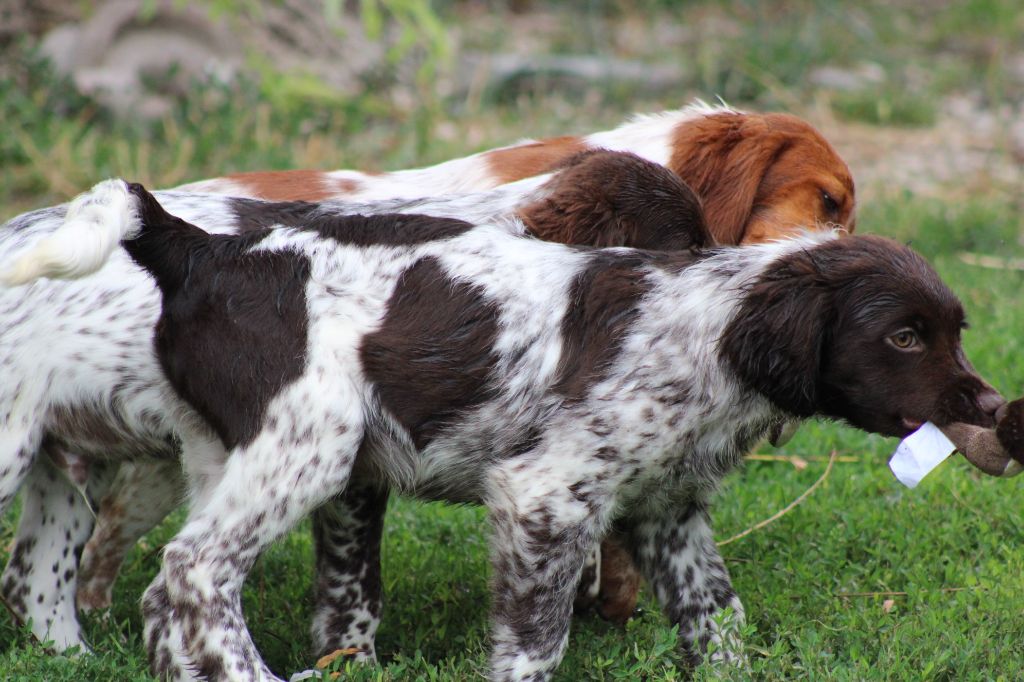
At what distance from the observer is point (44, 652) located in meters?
4.30

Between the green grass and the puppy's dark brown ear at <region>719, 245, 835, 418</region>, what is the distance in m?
0.76

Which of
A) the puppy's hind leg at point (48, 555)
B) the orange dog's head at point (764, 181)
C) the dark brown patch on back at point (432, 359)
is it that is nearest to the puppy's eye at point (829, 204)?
the orange dog's head at point (764, 181)

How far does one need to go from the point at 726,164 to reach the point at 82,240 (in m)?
2.43

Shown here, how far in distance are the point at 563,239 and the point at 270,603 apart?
5.37ft

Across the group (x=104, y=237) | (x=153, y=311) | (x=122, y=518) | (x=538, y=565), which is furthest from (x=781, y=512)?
(x=104, y=237)

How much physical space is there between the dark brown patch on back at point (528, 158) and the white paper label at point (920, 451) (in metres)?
1.78

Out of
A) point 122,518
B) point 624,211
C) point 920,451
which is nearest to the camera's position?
point 920,451

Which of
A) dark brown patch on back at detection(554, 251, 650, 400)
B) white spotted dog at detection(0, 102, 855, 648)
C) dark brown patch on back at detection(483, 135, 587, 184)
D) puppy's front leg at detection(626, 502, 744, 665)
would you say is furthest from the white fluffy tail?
puppy's front leg at detection(626, 502, 744, 665)

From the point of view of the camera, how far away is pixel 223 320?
4055 millimetres

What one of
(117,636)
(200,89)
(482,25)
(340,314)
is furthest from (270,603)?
(482,25)

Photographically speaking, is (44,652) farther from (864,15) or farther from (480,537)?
(864,15)

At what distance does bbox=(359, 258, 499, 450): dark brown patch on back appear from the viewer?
160 inches

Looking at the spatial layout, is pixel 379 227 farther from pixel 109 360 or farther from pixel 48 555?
pixel 48 555

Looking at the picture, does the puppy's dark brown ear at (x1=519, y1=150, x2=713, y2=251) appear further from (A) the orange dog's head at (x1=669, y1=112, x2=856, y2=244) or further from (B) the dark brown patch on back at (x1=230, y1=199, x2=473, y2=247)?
(A) the orange dog's head at (x1=669, y1=112, x2=856, y2=244)
